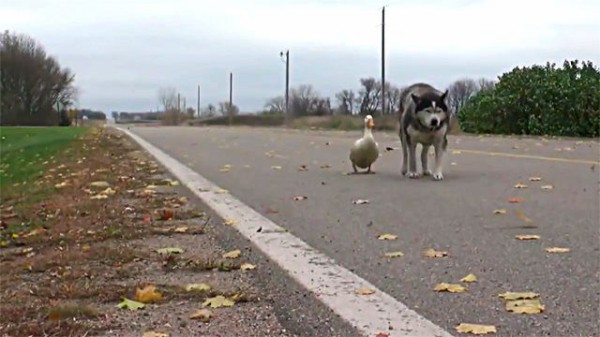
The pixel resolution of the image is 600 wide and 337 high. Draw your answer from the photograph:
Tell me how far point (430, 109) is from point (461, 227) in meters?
3.85

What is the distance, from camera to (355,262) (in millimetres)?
5457

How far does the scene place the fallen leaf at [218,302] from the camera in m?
4.35

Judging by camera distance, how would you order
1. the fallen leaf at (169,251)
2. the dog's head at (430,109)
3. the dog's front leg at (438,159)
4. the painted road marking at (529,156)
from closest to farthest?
the fallen leaf at (169,251) → the dog's head at (430,109) → the dog's front leg at (438,159) → the painted road marking at (529,156)

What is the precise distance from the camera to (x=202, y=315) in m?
4.15

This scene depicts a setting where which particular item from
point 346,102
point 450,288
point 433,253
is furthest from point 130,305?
point 346,102

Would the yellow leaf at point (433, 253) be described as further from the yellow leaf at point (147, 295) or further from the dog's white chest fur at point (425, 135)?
the dog's white chest fur at point (425, 135)

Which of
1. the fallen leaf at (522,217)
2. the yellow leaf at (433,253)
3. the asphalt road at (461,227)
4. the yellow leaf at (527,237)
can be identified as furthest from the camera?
the fallen leaf at (522,217)

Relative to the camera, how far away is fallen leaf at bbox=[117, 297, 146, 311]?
14.3 ft

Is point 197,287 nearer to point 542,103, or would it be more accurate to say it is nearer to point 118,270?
point 118,270

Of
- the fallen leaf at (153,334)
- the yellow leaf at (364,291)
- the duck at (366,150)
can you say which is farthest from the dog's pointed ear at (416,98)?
Result: the fallen leaf at (153,334)

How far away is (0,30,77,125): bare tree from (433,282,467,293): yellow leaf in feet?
290

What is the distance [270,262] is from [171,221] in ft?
7.12

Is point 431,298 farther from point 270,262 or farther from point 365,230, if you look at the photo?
point 365,230

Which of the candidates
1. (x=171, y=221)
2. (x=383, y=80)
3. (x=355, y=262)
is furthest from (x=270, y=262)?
(x=383, y=80)
